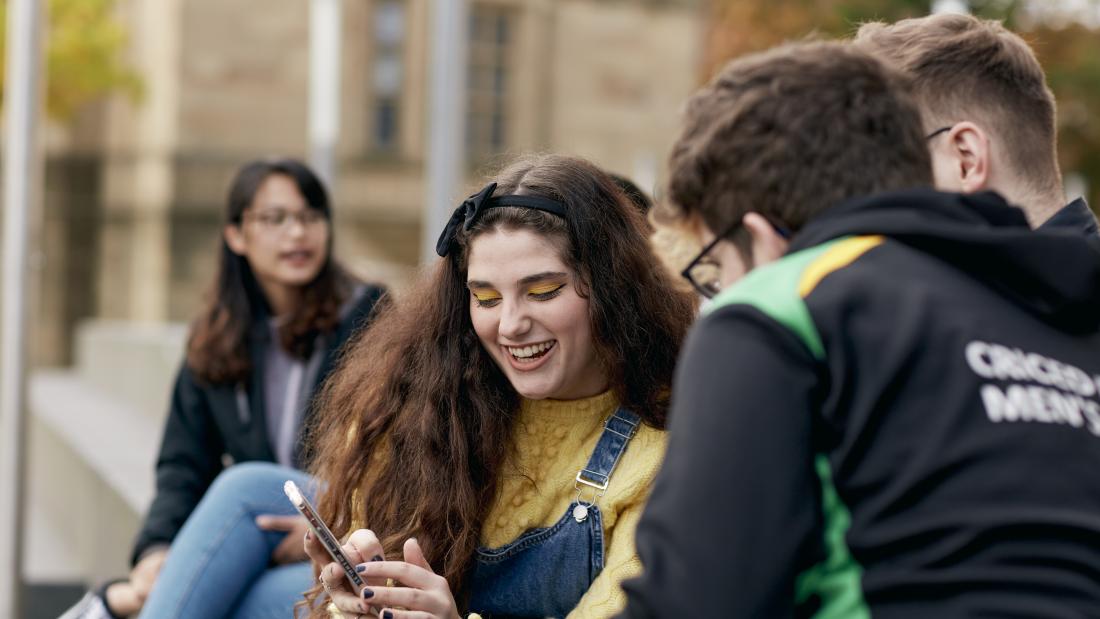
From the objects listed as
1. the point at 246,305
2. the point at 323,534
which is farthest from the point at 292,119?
the point at 323,534

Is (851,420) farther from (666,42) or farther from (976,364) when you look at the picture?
(666,42)

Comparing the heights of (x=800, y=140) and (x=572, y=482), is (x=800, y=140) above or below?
above

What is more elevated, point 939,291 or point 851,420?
point 939,291

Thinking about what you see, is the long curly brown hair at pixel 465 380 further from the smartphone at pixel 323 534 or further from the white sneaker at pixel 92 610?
the white sneaker at pixel 92 610

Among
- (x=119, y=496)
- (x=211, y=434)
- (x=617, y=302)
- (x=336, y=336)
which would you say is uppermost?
(x=617, y=302)

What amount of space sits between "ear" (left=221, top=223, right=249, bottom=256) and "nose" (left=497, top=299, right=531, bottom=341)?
224 cm

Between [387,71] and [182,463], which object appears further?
[387,71]

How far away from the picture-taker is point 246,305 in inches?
187

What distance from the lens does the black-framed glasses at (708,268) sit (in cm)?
170

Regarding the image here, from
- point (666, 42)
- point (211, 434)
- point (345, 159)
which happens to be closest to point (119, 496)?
point (211, 434)

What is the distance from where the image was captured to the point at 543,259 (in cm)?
276

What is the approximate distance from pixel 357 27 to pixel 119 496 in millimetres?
15081

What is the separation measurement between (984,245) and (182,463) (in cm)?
338

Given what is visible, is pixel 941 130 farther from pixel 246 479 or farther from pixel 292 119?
pixel 292 119
